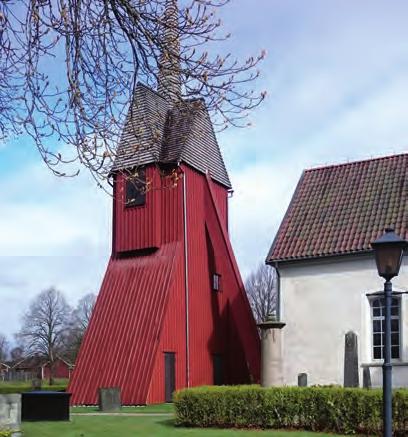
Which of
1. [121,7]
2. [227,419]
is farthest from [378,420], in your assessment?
[121,7]

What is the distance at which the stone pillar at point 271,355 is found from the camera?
55.6 ft

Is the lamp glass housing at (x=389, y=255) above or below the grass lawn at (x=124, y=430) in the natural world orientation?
above

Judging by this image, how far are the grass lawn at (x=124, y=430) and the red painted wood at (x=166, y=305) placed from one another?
23.6 feet

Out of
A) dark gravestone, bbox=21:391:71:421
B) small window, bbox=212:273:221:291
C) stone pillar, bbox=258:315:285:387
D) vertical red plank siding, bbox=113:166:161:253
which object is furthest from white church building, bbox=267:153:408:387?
dark gravestone, bbox=21:391:71:421

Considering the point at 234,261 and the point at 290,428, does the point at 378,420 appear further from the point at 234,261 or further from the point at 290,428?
the point at 234,261

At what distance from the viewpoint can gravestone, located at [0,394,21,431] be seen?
1452 centimetres

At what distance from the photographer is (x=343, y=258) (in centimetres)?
2262

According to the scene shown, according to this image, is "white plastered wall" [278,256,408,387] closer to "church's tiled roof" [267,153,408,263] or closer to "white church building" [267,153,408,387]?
"white church building" [267,153,408,387]

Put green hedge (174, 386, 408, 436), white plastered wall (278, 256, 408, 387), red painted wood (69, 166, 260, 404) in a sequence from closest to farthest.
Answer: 1. green hedge (174, 386, 408, 436)
2. white plastered wall (278, 256, 408, 387)
3. red painted wood (69, 166, 260, 404)

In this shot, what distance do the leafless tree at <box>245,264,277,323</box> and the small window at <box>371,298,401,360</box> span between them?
44968mm

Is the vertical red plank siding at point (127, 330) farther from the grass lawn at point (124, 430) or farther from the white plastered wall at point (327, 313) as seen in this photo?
the grass lawn at point (124, 430)

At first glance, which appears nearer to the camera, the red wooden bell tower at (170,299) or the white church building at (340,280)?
the white church building at (340,280)

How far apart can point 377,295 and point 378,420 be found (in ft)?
27.9

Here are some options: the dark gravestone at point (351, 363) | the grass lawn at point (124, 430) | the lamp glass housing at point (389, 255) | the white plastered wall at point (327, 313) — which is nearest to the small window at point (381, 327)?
the white plastered wall at point (327, 313)
